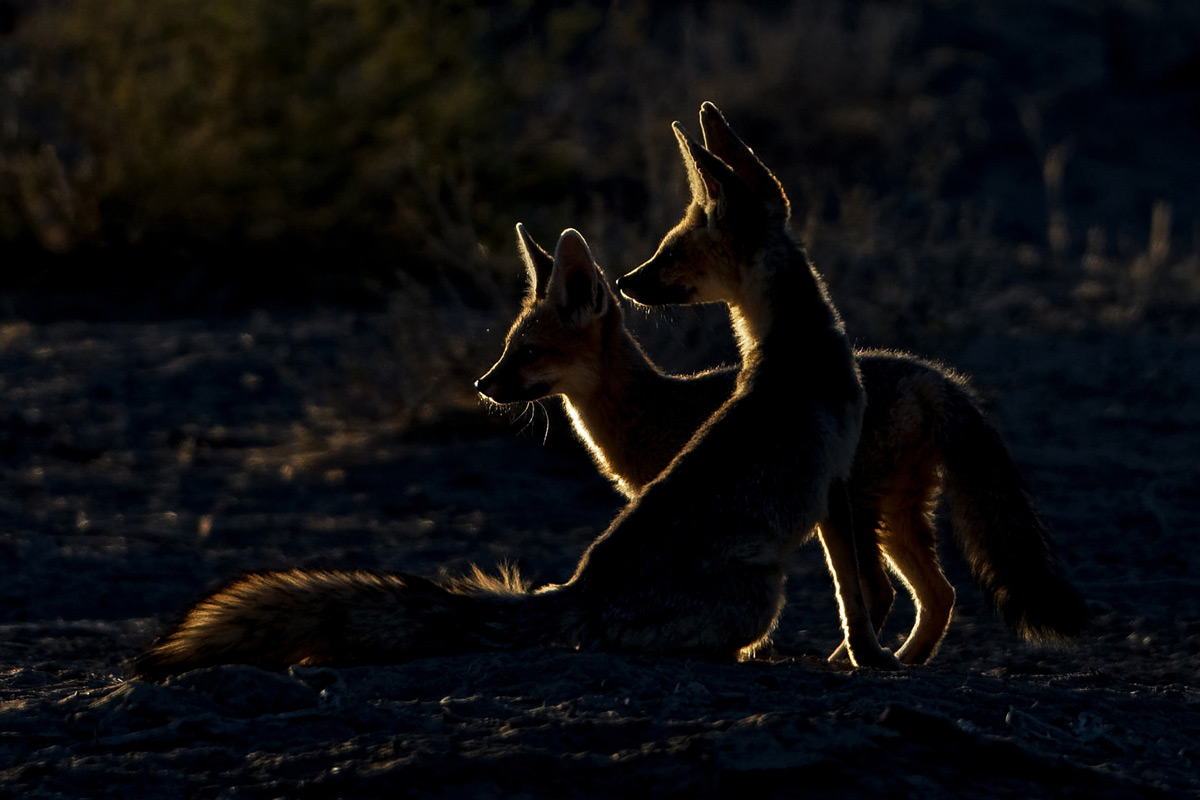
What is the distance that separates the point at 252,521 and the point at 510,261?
244 cm

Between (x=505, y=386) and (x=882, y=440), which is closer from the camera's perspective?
(x=882, y=440)

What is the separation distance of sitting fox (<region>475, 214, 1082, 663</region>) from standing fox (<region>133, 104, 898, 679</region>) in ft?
1.75

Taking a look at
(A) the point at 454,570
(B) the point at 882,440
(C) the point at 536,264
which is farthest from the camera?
(A) the point at 454,570

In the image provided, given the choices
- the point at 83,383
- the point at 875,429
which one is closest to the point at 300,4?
the point at 83,383

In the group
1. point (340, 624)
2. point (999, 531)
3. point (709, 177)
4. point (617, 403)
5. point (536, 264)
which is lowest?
point (340, 624)

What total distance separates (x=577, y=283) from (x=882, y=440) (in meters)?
1.13

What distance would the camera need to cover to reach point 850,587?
12.7 feet

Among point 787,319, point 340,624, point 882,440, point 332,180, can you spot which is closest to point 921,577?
point 882,440

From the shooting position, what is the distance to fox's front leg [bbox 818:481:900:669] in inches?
152

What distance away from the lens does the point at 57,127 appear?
1208 centimetres

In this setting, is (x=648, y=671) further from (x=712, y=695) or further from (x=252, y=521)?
(x=252, y=521)

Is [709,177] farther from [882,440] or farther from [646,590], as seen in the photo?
[646,590]

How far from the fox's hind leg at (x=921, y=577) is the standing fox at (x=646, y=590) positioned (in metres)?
0.65

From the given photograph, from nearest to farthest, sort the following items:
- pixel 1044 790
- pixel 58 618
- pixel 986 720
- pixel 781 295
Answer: pixel 1044 790, pixel 986 720, pixel 781 295, pixel 58 618
